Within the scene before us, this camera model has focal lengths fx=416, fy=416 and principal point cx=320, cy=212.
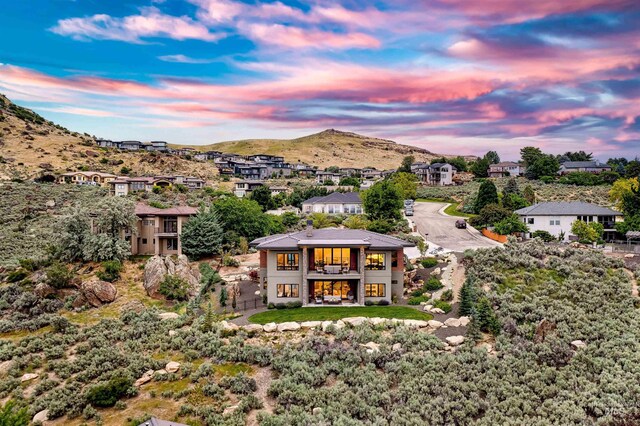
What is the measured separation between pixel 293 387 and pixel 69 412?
10.7 meters

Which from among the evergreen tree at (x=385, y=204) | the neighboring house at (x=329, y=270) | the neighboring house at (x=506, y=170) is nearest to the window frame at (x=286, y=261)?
the neighboring house at (x=329, y=270)

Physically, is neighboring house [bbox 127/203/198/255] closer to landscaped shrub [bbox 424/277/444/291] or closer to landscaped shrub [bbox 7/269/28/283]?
landscaped shrub [bbox 7/269/28/283]

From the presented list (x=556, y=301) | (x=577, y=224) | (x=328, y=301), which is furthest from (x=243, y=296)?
(x=577, y=224)

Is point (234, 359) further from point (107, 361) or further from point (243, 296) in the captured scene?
point (243, 296)

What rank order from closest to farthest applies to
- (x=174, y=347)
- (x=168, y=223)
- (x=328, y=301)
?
A: 1. (x=174, y=347)
2. (x=328, y=301)
3. (x=168, y=223)

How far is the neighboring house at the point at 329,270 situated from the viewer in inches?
1303

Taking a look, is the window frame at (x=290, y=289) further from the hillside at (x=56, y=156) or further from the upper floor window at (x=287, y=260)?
the hillside at (x=56, y=156)

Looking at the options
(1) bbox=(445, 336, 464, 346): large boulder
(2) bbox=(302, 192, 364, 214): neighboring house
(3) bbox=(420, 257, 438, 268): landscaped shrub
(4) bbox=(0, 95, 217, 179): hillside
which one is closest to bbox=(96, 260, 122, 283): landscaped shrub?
(1) bbox=(445, 336, 464, 346): large boulder

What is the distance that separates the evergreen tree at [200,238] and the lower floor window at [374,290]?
19.6 metres

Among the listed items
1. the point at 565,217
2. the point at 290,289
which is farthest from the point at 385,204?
the point at 290,289

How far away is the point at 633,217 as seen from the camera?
4953 cm

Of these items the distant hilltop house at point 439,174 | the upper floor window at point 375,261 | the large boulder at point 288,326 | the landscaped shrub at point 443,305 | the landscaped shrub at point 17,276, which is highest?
the distant hilltop house at point 439,174

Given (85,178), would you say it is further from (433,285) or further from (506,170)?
(506,170)

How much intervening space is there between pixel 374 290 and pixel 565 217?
33.1 metres
